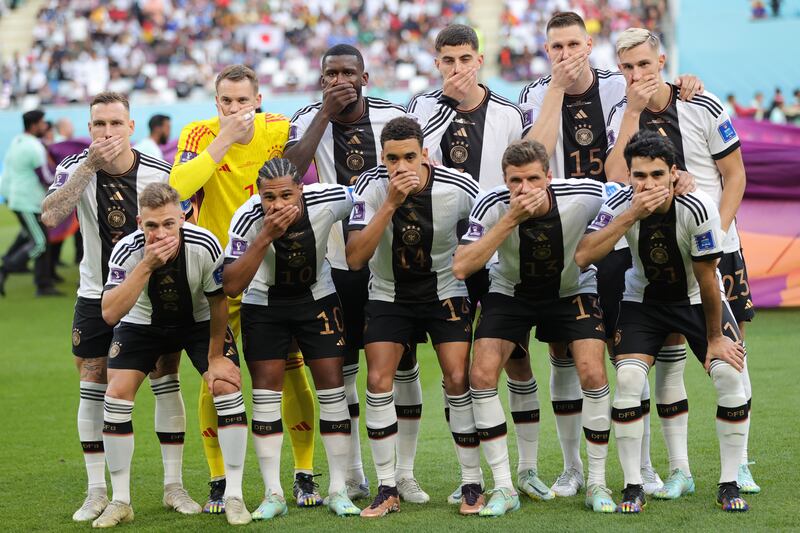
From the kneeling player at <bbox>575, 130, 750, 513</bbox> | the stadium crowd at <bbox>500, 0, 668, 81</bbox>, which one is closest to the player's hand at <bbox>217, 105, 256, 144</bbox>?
the kneeling player at <bbox>575, 130, 750, 513</bbox>

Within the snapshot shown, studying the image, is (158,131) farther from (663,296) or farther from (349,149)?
(663,296)

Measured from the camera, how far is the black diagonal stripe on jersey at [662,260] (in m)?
5.24

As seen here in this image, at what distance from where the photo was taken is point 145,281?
5.18 meters

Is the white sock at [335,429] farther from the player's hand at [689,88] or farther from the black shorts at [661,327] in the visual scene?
the player's hand at [689,88]

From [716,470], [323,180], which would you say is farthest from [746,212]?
[323,180]

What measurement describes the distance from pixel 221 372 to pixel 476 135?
1.90 metres

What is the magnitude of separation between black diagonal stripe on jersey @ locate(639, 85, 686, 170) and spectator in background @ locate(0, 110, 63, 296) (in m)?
9.64

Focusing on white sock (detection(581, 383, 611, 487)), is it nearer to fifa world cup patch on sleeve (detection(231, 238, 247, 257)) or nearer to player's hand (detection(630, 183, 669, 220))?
player's hand (detection(630, 183, 669, 220))

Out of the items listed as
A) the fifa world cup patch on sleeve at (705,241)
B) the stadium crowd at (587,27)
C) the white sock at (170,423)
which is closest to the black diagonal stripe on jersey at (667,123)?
the fifa world cup patch on sleeve at (705,241)

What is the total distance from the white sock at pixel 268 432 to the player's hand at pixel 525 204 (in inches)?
59.4

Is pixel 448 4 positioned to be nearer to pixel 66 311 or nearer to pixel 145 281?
pixel 66 311

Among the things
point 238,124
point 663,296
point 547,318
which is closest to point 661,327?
point 663,296

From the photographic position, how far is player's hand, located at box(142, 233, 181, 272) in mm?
5129

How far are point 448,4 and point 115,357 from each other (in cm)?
2563
